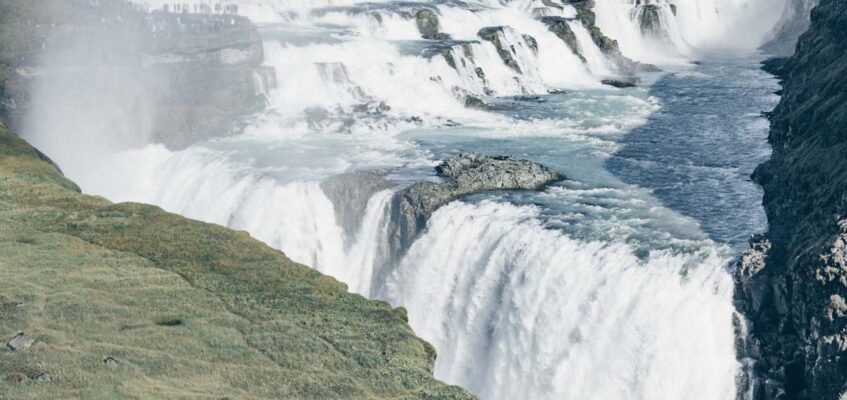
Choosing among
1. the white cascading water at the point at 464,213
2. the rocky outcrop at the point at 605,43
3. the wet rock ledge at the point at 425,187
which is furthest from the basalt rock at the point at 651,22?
the wet rock ledge at the point at 425,187

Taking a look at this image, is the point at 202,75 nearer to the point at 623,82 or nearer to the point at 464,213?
the point at 464,213

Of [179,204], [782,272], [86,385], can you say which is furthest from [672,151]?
[86,385]

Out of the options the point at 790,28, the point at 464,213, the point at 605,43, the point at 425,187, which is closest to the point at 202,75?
the point at 425,187

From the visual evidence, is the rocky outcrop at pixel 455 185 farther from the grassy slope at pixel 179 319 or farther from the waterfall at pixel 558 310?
the grassy slope at pixel 179 319

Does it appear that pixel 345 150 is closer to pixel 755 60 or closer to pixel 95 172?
pixel 95 172

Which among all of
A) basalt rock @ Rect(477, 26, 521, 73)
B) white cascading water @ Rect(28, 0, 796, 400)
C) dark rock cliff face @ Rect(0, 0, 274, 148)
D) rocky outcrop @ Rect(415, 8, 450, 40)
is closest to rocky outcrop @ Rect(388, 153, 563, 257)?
white cascading water @ Rect(28, 0, 796, 400)

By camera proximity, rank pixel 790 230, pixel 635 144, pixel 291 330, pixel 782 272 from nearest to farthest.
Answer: pixel 291 330, pixel 782 272, pixel 790 230, pixel 635 144

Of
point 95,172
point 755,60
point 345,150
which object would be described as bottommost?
point 95,172
